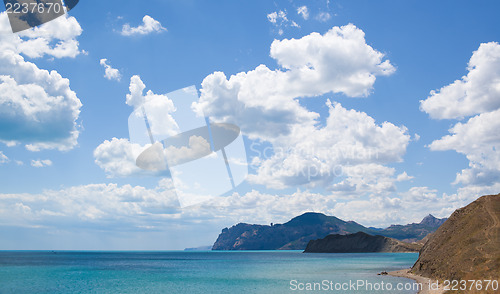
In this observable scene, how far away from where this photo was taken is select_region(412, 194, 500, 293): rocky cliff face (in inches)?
2176

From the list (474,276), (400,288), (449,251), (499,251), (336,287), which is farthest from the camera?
Answer: (449,251)

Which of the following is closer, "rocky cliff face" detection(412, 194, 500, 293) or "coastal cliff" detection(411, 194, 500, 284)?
"coastal cliff" detection(411, 194, 500, 284)

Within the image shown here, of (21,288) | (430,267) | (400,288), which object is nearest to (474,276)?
(400,288)

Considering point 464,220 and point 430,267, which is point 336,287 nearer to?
point 430,267

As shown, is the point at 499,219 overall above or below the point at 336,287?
above

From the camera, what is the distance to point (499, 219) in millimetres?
70250

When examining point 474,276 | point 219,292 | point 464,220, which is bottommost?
point 219,292

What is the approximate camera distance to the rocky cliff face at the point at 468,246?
5528 centimetres

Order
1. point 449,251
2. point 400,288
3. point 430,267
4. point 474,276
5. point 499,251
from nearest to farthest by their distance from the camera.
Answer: point 474,276 → point 499,251 → point 400,288 → point 449,251 → point 430,267

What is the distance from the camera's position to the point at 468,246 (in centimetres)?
6512

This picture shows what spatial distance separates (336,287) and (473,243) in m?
26.3

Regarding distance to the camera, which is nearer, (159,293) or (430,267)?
(159,293)

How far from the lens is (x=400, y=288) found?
2419 inches

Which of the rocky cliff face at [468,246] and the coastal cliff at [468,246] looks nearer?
the coastal cliff at [468,246]
